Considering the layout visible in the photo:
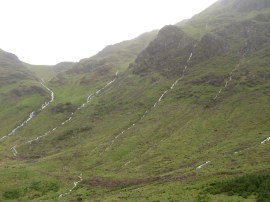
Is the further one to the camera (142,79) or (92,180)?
(142,79)

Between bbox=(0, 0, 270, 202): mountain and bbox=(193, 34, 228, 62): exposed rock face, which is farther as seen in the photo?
bbox=(193, 34, 228, 62): exposed rock face

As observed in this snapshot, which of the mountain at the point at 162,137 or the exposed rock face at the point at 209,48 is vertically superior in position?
the exposed rock face at the point at 209,48

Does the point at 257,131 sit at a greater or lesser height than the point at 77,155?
lesser

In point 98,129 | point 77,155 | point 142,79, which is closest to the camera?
point 77,155

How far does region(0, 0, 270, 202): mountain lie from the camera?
2933 inches

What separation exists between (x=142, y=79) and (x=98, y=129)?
51666mm

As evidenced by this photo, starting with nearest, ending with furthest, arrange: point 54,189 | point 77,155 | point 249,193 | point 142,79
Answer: point 249,193 → point 54,189 → point 77,155 → point 142,79

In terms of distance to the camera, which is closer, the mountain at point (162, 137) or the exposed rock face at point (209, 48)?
the mountain at point (162, 137)

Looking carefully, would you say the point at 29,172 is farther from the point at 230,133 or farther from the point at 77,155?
the point at 230,133

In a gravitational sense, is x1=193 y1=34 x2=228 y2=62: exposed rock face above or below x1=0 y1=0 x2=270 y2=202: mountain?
above

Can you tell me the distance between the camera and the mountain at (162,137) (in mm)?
74500

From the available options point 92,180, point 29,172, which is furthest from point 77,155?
point 92,180

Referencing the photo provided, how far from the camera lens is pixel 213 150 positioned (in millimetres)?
100812

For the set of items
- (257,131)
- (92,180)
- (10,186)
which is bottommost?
(257,131)
